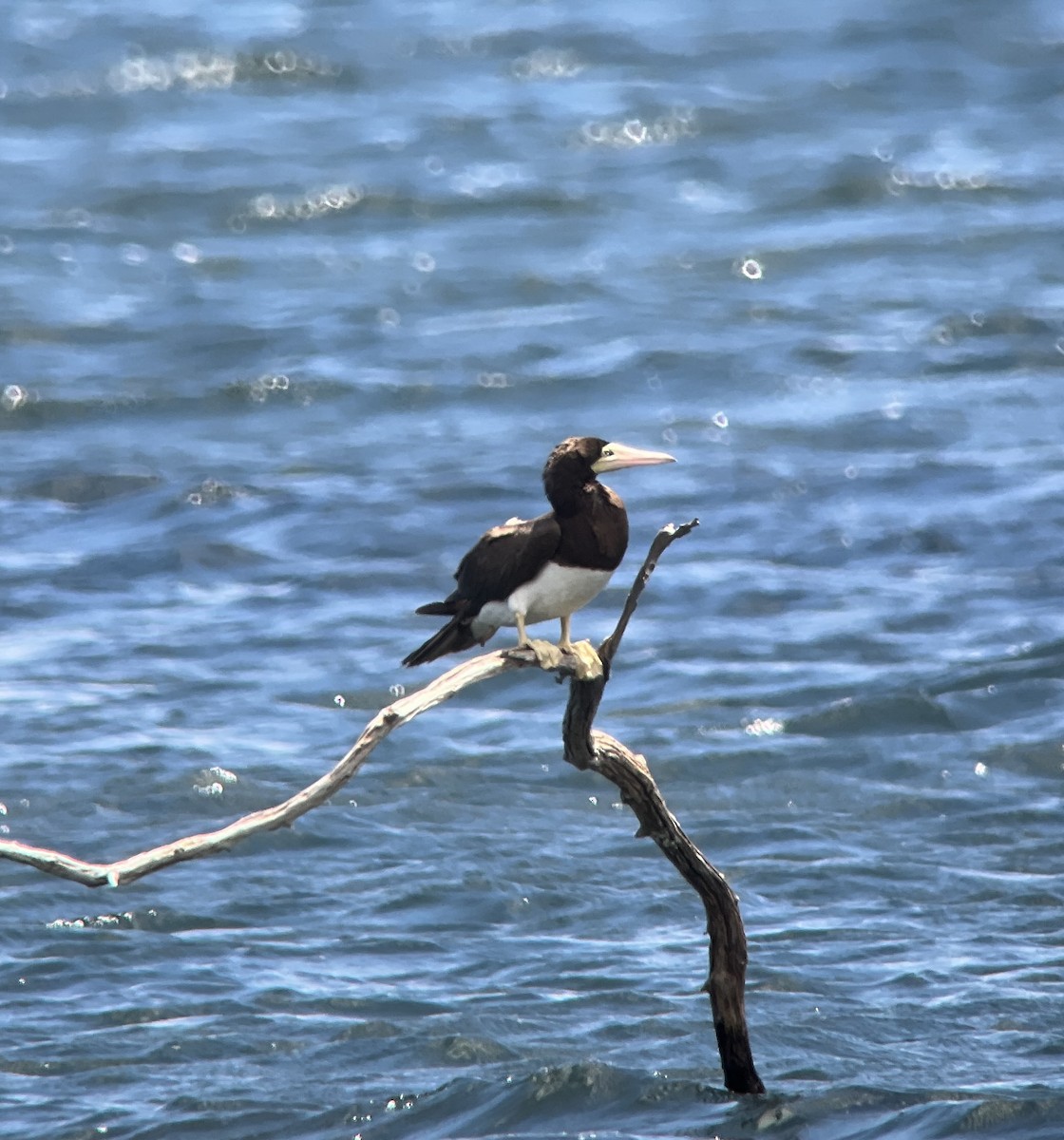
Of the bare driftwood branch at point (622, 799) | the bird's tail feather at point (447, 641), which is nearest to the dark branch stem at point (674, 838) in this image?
the bare driftwood branch at point (622, 799)

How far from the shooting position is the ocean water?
32.5 feet

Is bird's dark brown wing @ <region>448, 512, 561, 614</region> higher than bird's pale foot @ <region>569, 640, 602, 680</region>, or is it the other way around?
bird's dark brown wing @ <region>448, 512, 561, 614</region>

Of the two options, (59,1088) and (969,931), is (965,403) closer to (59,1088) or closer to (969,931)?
(969,931)

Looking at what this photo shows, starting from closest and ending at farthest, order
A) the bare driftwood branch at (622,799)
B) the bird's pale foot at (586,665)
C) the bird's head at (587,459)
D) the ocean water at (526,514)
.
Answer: the bare driftwood branch at (622,799), the bird's pale foot at (586,665), the bird's head at (587,459), the ocean water at (526,514)

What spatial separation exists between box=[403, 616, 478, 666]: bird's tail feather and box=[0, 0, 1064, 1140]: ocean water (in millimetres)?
2147

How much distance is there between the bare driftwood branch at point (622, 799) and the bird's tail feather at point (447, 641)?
0.29m

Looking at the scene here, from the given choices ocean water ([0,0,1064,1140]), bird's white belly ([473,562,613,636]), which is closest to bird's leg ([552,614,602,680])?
bird's white belly ([473,562,613,636])

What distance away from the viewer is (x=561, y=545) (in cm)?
741

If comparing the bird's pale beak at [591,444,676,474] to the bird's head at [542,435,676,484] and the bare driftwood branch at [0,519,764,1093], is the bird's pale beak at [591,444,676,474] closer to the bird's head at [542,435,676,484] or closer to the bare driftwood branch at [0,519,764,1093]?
the bird's head at [542,435,676,484]

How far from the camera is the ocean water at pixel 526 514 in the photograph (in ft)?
32.5

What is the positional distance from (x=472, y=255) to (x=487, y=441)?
18.7ft

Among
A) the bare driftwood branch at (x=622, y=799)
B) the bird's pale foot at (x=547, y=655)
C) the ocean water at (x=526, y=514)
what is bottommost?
the ocean water at (x=526, y=514)

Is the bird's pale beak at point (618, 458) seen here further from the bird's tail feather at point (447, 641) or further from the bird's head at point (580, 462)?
the bird's tail feather at point (447, 641)

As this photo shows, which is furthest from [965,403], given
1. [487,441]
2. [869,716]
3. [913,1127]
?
[913,1127]
